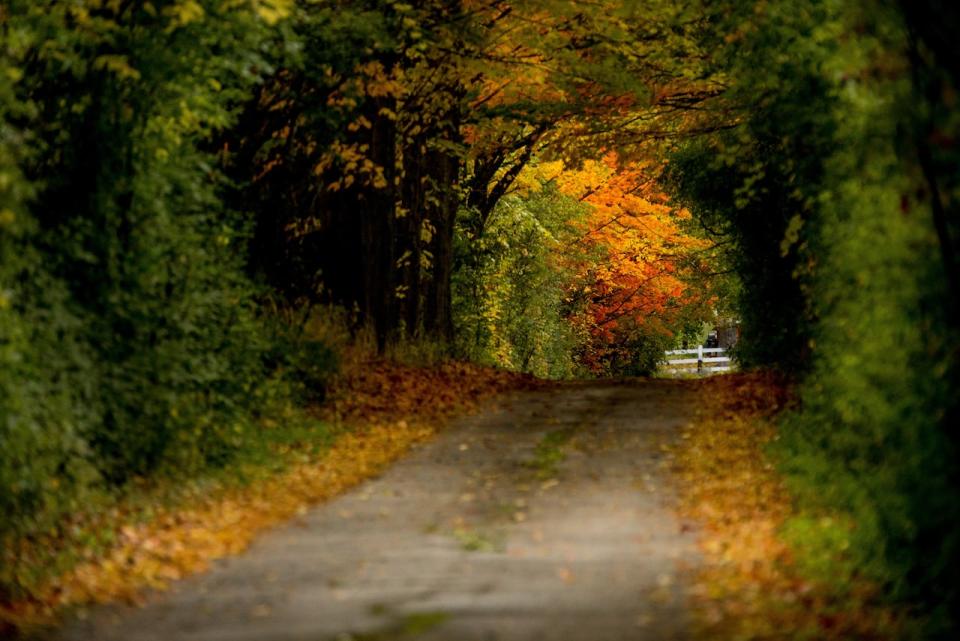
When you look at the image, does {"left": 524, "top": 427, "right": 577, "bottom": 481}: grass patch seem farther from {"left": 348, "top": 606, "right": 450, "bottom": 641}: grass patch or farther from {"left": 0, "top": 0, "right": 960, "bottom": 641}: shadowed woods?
{"left": 348, "top": 606, "right": 450, "bottom": 641}: grass patch

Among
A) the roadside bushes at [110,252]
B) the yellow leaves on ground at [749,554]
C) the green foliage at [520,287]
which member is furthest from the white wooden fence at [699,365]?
the roadside bushes at [110,252]

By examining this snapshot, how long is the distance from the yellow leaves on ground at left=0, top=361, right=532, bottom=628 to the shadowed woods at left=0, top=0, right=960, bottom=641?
0.06 metres

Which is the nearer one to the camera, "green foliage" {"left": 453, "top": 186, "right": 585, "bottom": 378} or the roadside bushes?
the roadside bushes

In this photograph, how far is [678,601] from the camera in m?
8.41

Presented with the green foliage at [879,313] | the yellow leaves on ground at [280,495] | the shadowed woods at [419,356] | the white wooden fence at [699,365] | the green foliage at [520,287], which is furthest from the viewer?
the white wooden fence at [699,365]

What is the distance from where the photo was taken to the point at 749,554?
9711mm

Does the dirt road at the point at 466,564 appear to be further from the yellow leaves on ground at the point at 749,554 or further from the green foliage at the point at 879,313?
the green foliage at the point at 879,313

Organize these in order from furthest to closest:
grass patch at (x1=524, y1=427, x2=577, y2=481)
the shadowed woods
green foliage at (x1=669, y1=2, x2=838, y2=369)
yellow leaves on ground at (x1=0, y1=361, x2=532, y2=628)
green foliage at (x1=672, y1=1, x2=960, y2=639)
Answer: green foliage at (x1=669, y1=2, x2=838, y2=369), grass patch at (x1=524, y1=427, x2=577, y2=481), yellow leaves on ground at (x1=0, y1=361, x2=532, y2=628), the shadowed woods, green foliage at (x1=672, y1=1, x2=960, y2=639)

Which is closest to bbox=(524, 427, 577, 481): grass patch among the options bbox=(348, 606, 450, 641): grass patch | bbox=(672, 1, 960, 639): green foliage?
bbox=(672, 1, 960, 639): green foliage

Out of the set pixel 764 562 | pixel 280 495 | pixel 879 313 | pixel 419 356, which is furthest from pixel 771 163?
pixel 764 562

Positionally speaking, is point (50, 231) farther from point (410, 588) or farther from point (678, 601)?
point (678, 601)

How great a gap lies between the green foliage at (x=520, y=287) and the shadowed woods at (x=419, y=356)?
6774mm

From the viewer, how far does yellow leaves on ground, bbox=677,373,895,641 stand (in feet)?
25.1

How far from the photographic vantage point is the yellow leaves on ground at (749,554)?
7.65 metres
